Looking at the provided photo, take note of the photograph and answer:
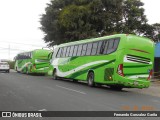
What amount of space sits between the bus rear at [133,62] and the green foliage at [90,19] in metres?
18.1

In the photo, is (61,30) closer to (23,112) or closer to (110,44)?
(110,44)

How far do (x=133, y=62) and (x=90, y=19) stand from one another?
2026 centimetres

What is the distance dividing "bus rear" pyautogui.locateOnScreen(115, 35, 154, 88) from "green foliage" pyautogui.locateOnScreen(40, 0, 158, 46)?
59.3 ft

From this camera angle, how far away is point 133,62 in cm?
1805

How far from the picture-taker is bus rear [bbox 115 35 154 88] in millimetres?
17766

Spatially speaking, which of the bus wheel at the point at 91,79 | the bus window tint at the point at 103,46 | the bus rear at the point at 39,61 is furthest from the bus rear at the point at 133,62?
the bus rear at the point at 39,61

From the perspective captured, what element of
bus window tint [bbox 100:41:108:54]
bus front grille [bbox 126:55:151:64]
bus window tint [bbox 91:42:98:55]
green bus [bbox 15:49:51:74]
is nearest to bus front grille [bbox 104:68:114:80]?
bus front grille [bbox 126:55:151:64]

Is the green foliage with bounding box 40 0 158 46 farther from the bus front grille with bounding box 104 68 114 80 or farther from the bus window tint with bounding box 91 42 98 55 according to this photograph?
the bus front grille with bounding box 104 68 114 80

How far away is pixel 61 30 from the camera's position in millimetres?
39062

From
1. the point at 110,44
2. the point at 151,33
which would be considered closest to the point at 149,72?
the point at 110,44

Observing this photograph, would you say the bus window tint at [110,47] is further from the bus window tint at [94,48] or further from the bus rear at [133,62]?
the bus window tint at [94,48]

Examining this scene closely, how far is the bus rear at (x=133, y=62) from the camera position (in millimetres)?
17766

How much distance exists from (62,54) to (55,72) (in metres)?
2.43

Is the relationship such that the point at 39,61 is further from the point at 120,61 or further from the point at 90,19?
the point at 120,61
